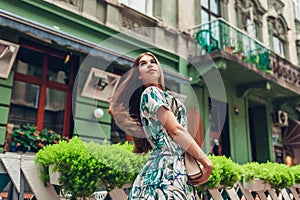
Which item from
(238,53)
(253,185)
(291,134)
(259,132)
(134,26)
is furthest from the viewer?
(291,134)

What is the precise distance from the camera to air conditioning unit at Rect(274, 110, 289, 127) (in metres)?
12.8

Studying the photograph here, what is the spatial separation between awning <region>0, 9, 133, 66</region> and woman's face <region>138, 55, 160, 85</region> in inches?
163

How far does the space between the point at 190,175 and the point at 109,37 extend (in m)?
6.23

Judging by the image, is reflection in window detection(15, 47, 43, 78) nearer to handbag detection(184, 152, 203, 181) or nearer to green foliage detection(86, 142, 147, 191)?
green foliage detection(86, 142, 147, 191)

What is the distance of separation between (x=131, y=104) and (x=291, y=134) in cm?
1277

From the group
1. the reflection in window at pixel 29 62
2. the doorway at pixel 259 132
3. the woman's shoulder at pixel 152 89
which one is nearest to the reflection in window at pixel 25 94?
the reflection in window at pixel 29 62

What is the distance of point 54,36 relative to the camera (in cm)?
596

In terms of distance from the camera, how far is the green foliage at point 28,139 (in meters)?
5.65

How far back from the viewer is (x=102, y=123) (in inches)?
278

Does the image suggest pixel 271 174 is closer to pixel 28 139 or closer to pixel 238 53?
pixel 28 139

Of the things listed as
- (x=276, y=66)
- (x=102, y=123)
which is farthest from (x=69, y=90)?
(x=276, y=66)

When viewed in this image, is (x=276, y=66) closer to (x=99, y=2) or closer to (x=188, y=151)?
(x=99, y=2)

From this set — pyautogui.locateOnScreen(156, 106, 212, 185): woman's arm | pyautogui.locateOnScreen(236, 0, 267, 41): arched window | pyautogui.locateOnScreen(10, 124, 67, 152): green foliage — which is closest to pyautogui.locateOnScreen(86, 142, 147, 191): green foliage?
pyautogui.locateOnScreen(156, 106, 212, 185): woman's arm

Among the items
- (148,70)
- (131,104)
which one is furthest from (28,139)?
(148,70)
